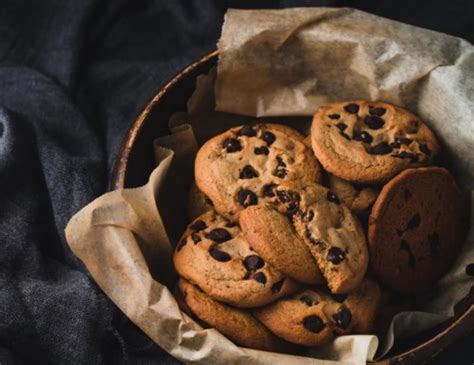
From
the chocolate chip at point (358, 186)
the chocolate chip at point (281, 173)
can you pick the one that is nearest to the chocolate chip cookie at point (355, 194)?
the chocolate chip at point (358, 186)

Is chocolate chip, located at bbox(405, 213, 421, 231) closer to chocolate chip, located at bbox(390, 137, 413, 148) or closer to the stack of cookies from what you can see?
the stack of cookies

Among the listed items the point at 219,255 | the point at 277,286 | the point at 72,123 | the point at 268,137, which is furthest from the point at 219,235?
the point at 72,123

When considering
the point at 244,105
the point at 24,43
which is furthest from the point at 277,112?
the point at 24,43

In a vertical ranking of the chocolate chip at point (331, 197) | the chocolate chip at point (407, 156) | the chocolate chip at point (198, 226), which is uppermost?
the chocolate chip at point (407, 156)

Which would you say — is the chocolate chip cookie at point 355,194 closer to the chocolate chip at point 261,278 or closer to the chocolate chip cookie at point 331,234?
the chocolate chip cookie at point 331,234

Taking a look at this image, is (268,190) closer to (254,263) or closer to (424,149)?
(254,263)

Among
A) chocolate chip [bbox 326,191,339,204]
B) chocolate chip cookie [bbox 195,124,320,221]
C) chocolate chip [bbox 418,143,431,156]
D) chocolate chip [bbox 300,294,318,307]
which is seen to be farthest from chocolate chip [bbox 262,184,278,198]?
chocolate chip [bbox 418,143,431,156]
